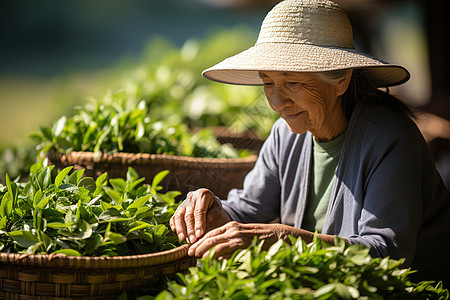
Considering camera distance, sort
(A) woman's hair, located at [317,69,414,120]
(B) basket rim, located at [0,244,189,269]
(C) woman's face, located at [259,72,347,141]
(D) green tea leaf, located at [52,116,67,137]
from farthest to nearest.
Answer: (D) green tea leaf, located at [52,116,67,137] < (A) woman's hair, located at [317,69,414,120] < (C) woman's face, located at [259,72,347,141] < (B) basket rim, located at [0,244,189,269]

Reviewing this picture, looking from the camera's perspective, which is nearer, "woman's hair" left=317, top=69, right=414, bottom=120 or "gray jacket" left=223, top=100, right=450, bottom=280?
"gray jacket" left=223, top=100, right=450, bottom=280

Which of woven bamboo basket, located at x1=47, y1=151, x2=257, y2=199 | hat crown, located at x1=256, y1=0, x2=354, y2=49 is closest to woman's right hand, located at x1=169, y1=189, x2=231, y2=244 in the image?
woven bamboo basket, located at x1=47, y1=151, x2=257, y2=199

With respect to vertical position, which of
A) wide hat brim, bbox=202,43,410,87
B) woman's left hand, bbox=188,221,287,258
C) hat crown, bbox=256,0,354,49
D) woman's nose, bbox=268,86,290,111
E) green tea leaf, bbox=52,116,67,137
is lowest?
woman's left hand, bbox=188,221,287,258

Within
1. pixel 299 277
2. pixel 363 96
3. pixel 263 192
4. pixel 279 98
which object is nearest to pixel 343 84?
pixel 363 96

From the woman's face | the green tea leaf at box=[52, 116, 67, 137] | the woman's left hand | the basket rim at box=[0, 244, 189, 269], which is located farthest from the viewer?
the green tea leaf at box=[52, 116, 67, 137]

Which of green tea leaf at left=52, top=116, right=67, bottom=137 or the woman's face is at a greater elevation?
the woman's face

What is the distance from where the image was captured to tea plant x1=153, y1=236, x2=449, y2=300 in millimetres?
1081

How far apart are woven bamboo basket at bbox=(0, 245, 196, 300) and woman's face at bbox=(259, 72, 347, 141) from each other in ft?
2.06

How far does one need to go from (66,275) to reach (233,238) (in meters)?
0.40

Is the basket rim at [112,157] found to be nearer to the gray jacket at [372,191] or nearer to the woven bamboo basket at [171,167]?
the woven bamboo basket at [171,167]

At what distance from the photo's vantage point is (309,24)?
1.57 m

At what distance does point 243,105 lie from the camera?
3.42 metres

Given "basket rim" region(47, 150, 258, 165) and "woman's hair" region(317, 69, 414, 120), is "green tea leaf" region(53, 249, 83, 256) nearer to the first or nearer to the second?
"basket rim" region(47, 150, 258, 165)

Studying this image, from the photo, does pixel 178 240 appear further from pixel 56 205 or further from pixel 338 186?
pixel 338 186
